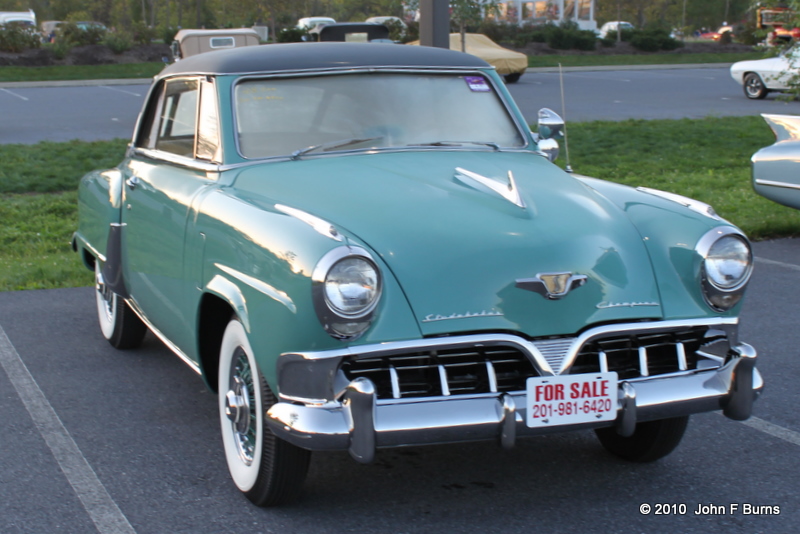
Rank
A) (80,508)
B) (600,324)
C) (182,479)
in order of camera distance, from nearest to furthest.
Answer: (600,324) < (80,508) < (182,479)

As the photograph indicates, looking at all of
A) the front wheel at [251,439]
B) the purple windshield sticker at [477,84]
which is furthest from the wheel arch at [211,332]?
the purple windshield sticker at [477,84]

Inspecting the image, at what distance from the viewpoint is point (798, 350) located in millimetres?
5332

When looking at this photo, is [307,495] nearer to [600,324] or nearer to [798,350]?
[600,324]

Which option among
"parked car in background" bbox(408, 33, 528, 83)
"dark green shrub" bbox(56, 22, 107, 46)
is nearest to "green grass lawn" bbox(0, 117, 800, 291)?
"parked car in background" bbox(408, 33, 528, 83)

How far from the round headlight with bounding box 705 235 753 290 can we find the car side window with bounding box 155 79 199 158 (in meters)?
2.33

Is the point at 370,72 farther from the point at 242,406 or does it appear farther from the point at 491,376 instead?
the point at 491,376

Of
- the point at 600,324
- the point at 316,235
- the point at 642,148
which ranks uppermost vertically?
the point at 316,235

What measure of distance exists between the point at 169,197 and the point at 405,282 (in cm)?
161

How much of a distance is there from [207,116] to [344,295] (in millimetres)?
1687

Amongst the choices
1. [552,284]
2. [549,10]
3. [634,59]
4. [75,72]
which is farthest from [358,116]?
[549,10]

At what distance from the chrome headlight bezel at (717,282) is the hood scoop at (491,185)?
66 centimetres

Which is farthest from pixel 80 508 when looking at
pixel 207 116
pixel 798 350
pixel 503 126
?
pixel 798 350

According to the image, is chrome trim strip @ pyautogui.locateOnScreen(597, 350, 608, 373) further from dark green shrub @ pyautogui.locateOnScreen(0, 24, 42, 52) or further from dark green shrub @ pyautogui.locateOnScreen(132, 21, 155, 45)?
dark green shrub @ pyautogui.locateOnScreen(132, 21, 155, 45)

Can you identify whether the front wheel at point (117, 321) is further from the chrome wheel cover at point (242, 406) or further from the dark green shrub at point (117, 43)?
the dark green shrub at point (117, 43)
